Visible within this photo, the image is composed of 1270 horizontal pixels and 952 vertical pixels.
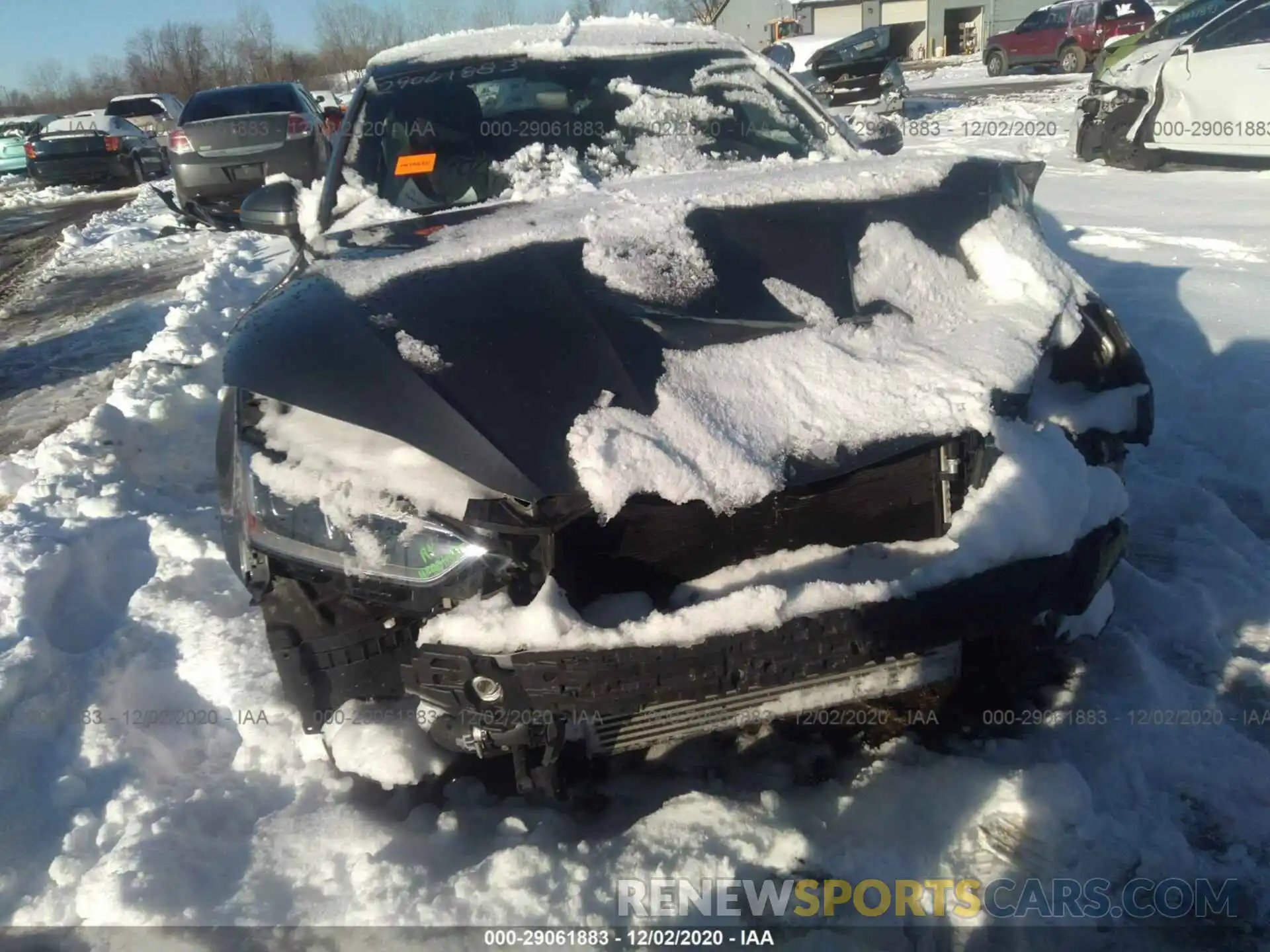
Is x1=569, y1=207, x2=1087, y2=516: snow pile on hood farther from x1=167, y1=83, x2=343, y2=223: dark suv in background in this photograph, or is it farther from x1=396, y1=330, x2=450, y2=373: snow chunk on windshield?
x1=167, y1=83, x2=343, y2=223: dark suv in background

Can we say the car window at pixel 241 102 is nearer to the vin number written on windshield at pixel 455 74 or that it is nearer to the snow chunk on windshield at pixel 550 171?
the vin number written on windshield at pixel 455 74

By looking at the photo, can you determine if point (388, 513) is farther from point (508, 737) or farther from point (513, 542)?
point (508, 737)

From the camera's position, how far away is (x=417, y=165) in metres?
3.34

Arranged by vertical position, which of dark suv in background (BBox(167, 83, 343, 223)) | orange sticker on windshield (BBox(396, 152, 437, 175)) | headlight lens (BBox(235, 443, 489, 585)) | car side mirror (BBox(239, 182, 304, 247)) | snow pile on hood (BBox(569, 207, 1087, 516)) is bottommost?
dark suv in background (BBox(167, 83, 343, 223))

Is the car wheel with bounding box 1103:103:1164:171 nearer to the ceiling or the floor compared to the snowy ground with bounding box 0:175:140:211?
nearer to the ceiling

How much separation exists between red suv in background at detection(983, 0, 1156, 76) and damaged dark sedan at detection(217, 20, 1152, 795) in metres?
23.3

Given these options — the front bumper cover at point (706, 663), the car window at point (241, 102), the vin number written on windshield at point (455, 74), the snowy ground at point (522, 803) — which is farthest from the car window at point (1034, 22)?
the front bumper cover at point (706, 663)

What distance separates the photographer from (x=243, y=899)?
1.98 meters

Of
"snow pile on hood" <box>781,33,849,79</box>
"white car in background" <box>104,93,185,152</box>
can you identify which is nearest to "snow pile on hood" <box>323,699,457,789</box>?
"snow pile on hood" <box>781,33,849,79</box>

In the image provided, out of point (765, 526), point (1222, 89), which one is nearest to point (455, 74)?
point (765, 526)

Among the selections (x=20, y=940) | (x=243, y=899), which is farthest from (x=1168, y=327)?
(x=20, y=940)

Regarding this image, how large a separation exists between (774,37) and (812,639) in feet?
136

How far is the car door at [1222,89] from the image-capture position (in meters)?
7.96

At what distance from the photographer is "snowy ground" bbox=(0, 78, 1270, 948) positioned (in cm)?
198
